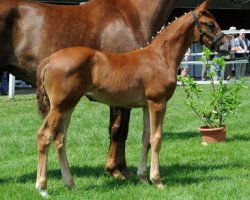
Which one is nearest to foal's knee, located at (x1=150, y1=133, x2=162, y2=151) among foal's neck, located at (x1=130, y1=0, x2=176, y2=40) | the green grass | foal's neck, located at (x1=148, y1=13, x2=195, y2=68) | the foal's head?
the green grass

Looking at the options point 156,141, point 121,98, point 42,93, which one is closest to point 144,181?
point 156,141

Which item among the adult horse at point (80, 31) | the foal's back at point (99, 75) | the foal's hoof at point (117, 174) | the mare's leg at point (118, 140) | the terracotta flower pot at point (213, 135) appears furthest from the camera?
the terracotta flower pot at point (213, 135)

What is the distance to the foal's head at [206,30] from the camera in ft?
19.3

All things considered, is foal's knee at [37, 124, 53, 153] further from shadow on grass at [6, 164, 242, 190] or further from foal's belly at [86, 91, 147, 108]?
shadow on grass at [6, 164, 242, 190]

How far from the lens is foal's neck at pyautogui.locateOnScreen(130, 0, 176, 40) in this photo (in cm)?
659

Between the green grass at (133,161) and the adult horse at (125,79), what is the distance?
0.98ft

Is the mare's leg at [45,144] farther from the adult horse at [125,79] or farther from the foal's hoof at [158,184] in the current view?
the foal's hoof at [158,184]

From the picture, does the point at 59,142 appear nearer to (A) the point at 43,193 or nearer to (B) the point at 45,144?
(B) the point at 45,144

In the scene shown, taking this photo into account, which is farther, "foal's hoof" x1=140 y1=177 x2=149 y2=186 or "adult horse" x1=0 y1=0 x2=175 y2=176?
"adult horse" x1=0 y1=0 x2=175 y2=176

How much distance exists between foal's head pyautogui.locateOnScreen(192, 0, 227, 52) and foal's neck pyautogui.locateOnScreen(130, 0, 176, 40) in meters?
0.80

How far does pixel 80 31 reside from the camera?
642 centimetres

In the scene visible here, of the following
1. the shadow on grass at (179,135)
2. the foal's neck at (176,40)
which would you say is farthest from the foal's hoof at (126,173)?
the shadow on grass at (179,135)

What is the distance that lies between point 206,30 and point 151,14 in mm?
971

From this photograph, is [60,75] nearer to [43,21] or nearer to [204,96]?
[43,21]
